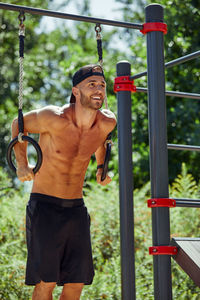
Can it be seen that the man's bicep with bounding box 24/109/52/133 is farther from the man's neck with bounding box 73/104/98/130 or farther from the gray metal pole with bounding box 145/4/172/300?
the gray metal pole with bounding box 145/4/172/300

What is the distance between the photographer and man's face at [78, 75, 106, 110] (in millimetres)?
2766

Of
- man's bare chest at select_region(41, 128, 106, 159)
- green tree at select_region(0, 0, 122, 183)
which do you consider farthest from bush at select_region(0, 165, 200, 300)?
green tree at select_region(0, 0, 122, 183)

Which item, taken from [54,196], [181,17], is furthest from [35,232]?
[181,17]

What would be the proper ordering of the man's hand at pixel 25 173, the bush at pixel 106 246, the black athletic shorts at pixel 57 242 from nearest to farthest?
the man's hand at pixel 25 173 < the black athletic shorts at pixel 57 242 < the bush at pixel 106 246

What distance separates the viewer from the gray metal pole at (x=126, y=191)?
3.16 m

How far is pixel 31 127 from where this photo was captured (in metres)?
2.73

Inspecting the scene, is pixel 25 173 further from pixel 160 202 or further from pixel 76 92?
pixel 160 202

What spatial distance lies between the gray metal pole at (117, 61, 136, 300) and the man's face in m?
0.64

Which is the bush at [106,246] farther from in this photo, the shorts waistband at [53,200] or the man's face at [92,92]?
the man's face at [92,92]

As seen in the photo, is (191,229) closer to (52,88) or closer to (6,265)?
(6,265)

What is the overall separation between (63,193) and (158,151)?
0.59 meters

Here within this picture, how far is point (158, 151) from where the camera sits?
2.84 meters

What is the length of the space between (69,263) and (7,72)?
12103 millimetres

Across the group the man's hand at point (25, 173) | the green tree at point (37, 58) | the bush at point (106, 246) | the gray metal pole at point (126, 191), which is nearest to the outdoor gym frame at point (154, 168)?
the gray metal pole at point (126, 191)
